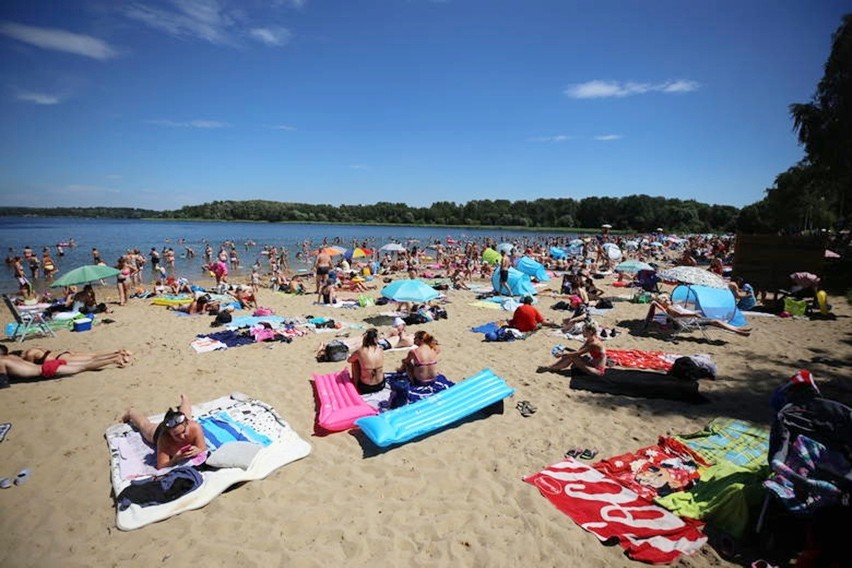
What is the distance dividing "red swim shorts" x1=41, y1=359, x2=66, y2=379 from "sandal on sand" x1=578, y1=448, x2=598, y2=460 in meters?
7.66

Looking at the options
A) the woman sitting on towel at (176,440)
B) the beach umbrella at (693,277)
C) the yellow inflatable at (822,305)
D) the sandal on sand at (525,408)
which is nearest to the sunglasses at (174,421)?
the woman sitting on towel at (176,440)

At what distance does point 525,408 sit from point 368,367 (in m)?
2.13

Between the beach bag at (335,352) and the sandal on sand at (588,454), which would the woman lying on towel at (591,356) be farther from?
the beach bag at (335,352)

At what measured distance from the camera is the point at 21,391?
19.5ft

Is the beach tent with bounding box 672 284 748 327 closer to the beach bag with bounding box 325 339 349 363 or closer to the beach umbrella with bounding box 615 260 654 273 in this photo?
the beach umbrella with bounding box 615 260 654 273

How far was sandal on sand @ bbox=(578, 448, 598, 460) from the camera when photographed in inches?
165

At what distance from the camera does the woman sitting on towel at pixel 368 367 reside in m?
5.67

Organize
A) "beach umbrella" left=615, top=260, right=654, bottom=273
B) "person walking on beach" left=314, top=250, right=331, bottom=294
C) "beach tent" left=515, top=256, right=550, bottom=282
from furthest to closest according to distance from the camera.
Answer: "beach tent" left=515, top=256, right=550, bottom=282, "beach umbrella" left=615, top=260, right=654, bottom=273, "person walking on beach" left=314, top=250, right=331, bottom=294

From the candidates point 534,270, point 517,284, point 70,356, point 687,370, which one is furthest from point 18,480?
point 534,270

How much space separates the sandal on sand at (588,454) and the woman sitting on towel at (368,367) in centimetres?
275

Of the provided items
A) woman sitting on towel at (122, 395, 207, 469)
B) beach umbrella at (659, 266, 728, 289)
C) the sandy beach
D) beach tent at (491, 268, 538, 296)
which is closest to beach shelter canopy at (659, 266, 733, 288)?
beach umbrella at (659, 266, 728, 289)

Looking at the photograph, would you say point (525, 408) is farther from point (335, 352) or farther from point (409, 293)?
point (409, 293)

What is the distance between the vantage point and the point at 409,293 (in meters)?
9.25

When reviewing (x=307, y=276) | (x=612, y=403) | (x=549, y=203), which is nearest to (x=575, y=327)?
(x=612, y=403)
